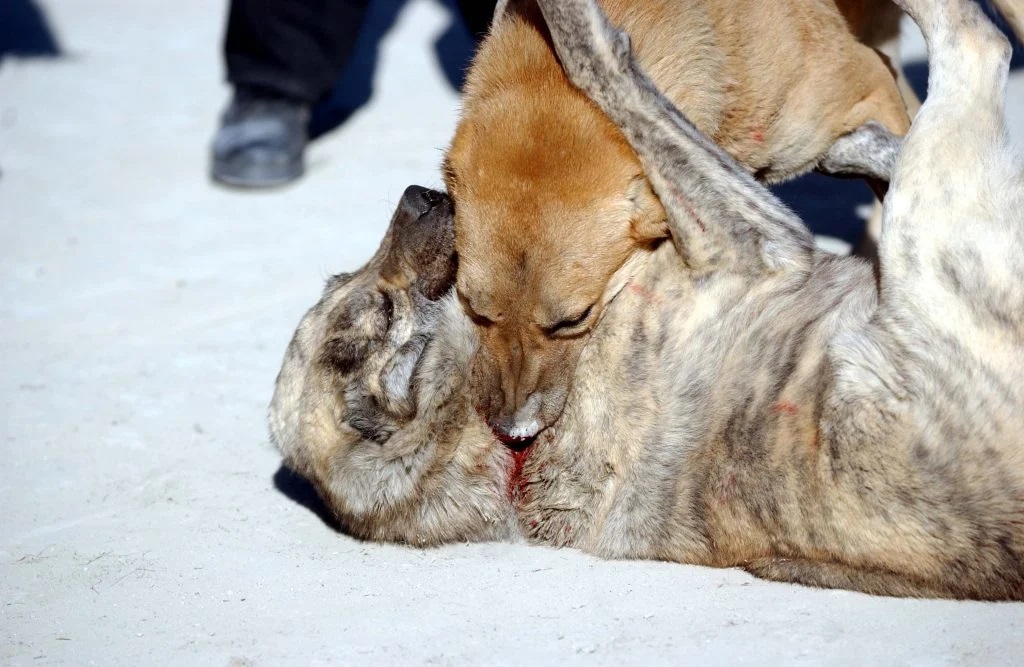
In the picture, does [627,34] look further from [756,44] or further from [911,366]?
[911,366]

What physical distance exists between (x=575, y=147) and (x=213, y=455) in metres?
1.57

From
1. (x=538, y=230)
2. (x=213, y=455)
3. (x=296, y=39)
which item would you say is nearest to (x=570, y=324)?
(x=538, y=230)

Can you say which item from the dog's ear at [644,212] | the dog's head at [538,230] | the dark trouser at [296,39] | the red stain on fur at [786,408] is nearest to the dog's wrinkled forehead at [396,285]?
the dog's head at [538,230]

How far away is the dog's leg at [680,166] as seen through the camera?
327 centimetres

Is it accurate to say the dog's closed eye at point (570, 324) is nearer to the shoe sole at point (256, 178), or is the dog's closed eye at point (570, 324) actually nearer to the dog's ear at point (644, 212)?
the dog's ear at point (644, 212)

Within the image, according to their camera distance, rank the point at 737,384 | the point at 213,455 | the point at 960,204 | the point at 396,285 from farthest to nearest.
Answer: the point at 213,455 → the point at 396,285 → the point at 737,384 → the point at 960,204

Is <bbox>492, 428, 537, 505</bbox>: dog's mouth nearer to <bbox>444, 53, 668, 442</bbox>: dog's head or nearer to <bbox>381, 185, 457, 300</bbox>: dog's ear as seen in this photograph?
<bbox>444, 53, 668, 442</bbox>: dog's head

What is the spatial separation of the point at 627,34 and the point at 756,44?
46cm

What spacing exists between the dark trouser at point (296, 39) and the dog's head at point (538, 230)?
2.57m

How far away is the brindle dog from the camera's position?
293 centimetres

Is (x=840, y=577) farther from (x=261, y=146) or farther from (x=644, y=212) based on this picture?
(x=261, y=146)

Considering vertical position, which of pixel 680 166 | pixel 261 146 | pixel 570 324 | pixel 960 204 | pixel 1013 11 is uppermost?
pixel 1013 11

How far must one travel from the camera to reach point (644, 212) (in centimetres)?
328

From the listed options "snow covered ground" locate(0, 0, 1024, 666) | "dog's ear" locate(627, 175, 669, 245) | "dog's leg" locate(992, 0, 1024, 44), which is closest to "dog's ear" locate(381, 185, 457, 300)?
"dog's ear" locate(627, 175, 669, 245)
